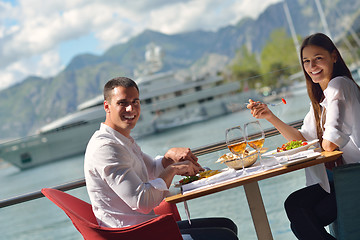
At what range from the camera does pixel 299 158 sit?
1.69m

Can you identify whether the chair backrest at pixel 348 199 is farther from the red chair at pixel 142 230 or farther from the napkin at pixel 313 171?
the red chair at pixel 142 230

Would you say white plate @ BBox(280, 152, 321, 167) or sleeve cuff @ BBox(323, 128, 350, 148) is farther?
sleeve cuff @ BBox(323, 128, 350, 148)

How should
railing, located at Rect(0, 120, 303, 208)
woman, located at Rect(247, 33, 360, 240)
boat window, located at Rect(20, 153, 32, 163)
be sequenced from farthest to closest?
1. boat window, located at Rect(20, 153, 32, 163)
2. railing, located at Rect(0, 120, 303, 208)
3. woman, located at Rect(247, 33, 360, 240)

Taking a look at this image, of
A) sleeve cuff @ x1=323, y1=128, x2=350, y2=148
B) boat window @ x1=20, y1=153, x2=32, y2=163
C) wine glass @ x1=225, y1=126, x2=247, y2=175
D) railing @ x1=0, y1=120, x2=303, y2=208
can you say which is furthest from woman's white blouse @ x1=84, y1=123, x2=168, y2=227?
boat window @ x1=20, y1=153, x2=32, y2=163

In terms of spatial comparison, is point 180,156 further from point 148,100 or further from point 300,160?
point 148,100

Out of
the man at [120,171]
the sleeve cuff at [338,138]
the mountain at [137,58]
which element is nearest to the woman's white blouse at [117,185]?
the man at [120,171]

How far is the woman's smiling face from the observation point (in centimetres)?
203

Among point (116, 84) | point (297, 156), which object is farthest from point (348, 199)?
point (116, 84)

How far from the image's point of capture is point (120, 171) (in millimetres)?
1652

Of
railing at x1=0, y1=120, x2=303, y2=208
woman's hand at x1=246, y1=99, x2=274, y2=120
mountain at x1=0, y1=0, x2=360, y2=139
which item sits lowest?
railing at x1=0, y1=120, x2=303, y2=208

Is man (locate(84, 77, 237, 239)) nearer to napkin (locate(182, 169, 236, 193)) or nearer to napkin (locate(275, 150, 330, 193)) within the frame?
napkin (locate(182, 169, 236, 193))

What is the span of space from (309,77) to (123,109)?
96 centimetres

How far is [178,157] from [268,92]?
73cm

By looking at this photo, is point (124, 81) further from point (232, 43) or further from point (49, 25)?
point (49, 25)
